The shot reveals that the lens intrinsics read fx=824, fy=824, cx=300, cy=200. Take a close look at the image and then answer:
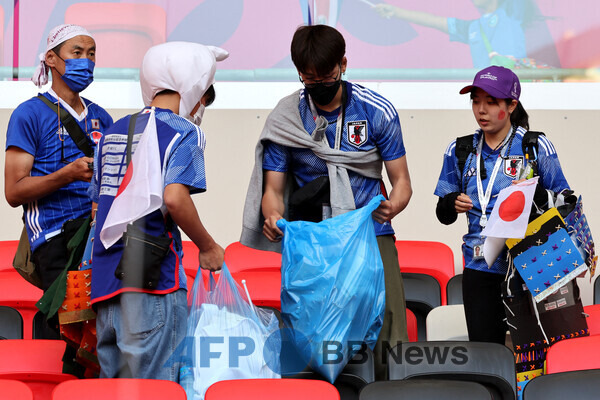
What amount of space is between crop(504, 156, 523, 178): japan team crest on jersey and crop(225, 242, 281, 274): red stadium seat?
1.37 metres

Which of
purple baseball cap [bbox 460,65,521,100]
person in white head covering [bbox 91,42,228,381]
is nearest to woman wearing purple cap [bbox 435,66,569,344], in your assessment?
purple baseball cap [bbox 460,65,521,100]

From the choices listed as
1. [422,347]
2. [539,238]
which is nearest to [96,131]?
[422,347]

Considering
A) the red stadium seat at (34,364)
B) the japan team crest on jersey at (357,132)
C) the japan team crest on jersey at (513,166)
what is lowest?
the red stadium seat at (34,364)

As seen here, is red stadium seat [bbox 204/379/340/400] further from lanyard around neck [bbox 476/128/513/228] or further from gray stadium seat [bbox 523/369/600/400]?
lanyard around neck [bbox 476/128/513/228]

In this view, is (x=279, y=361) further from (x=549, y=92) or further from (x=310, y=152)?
(x=549, y=92)

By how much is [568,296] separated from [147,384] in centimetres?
142

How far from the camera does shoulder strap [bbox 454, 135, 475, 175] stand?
288 centimetres

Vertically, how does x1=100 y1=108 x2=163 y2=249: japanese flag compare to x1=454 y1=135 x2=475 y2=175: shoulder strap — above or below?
below

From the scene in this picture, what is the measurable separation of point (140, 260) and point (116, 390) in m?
0.33

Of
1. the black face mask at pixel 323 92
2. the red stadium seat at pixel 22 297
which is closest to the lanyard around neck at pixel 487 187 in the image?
the black face mask at pixel 323 92

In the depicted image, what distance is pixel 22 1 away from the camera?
215cm

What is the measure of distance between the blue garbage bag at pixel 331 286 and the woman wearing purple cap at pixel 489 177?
0.46 meters

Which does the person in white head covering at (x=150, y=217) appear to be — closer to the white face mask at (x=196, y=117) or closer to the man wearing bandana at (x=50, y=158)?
the white face mask at (x=196, y=117)

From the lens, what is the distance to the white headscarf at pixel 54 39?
235cm
